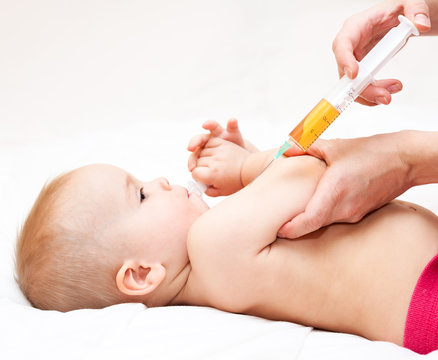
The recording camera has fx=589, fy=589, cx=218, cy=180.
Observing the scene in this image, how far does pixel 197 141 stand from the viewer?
139cm

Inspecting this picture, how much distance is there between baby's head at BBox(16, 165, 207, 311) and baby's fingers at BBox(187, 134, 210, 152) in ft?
0.72

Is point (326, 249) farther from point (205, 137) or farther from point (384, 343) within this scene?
point (205, 137)

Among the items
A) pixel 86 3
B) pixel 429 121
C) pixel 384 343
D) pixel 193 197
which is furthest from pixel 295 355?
pixel 86 3

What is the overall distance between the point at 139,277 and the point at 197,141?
1.27 ft

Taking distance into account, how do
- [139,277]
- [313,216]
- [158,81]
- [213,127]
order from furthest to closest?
[158,81]
[213,127]
[139,277]
[313,216]

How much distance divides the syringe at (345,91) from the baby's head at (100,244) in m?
0.30

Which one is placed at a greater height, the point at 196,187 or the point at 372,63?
the point at 372,63

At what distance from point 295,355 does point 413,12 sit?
63 centimetres

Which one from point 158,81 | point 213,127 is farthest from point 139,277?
point 158,81

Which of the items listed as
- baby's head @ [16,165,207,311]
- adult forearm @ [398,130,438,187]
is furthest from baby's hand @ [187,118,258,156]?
adult forearm @ [398,130,438,187]

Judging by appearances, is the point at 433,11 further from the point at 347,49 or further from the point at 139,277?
the point at 139,277

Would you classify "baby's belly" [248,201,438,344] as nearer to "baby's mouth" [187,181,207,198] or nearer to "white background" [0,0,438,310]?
"baby's mouth" [187,181,207,198]

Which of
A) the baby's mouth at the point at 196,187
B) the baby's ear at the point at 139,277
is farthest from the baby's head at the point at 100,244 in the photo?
the baby's mouth at the point at 196,187

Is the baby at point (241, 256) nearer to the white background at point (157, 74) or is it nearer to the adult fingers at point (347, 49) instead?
the adult fingers at point (347, 49)
